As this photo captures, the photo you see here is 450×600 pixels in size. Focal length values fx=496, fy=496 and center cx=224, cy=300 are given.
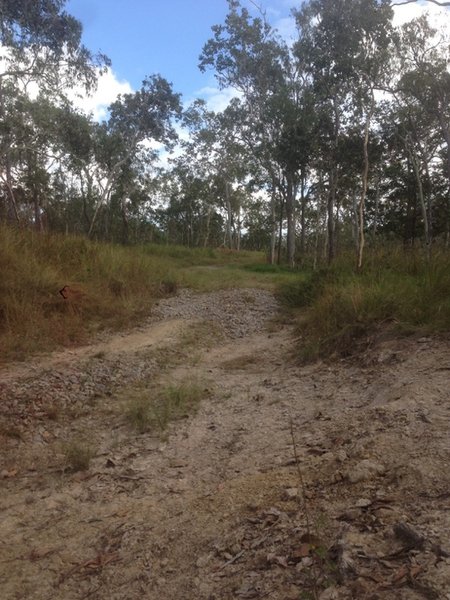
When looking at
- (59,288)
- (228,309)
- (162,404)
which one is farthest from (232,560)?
(228,309)

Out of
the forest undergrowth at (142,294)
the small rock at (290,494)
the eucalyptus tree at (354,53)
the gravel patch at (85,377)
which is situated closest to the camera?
the small rock at (290,494)

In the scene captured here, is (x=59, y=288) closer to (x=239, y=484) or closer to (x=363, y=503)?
(x=239, y=484)

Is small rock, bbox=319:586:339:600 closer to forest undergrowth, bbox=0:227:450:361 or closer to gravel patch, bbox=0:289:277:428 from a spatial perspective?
gravel patch, bbox=0:289:277:428

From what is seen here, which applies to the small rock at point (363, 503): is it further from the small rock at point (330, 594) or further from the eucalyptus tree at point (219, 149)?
the eucalyptus tree at point (219, 149)

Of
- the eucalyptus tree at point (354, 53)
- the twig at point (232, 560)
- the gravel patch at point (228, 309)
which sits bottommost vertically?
the twig at point (232, 560)

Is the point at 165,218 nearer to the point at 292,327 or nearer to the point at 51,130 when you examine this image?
the point at 51,130

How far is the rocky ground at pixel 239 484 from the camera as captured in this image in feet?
6.93

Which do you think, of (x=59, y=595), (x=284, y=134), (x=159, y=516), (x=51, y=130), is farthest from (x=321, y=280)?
(x=51, y=130)

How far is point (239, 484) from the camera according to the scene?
3029mm

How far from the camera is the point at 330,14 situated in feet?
39.5

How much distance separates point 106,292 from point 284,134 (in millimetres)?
10880

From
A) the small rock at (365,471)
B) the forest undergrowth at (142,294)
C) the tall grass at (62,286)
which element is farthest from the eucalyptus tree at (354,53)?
the small rock at (365,471)

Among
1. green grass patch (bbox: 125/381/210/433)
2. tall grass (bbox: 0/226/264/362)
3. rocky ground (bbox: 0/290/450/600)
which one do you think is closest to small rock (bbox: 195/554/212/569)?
rocky ground (bbox: 0/290/450/600)

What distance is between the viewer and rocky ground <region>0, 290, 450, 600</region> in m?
2.11
